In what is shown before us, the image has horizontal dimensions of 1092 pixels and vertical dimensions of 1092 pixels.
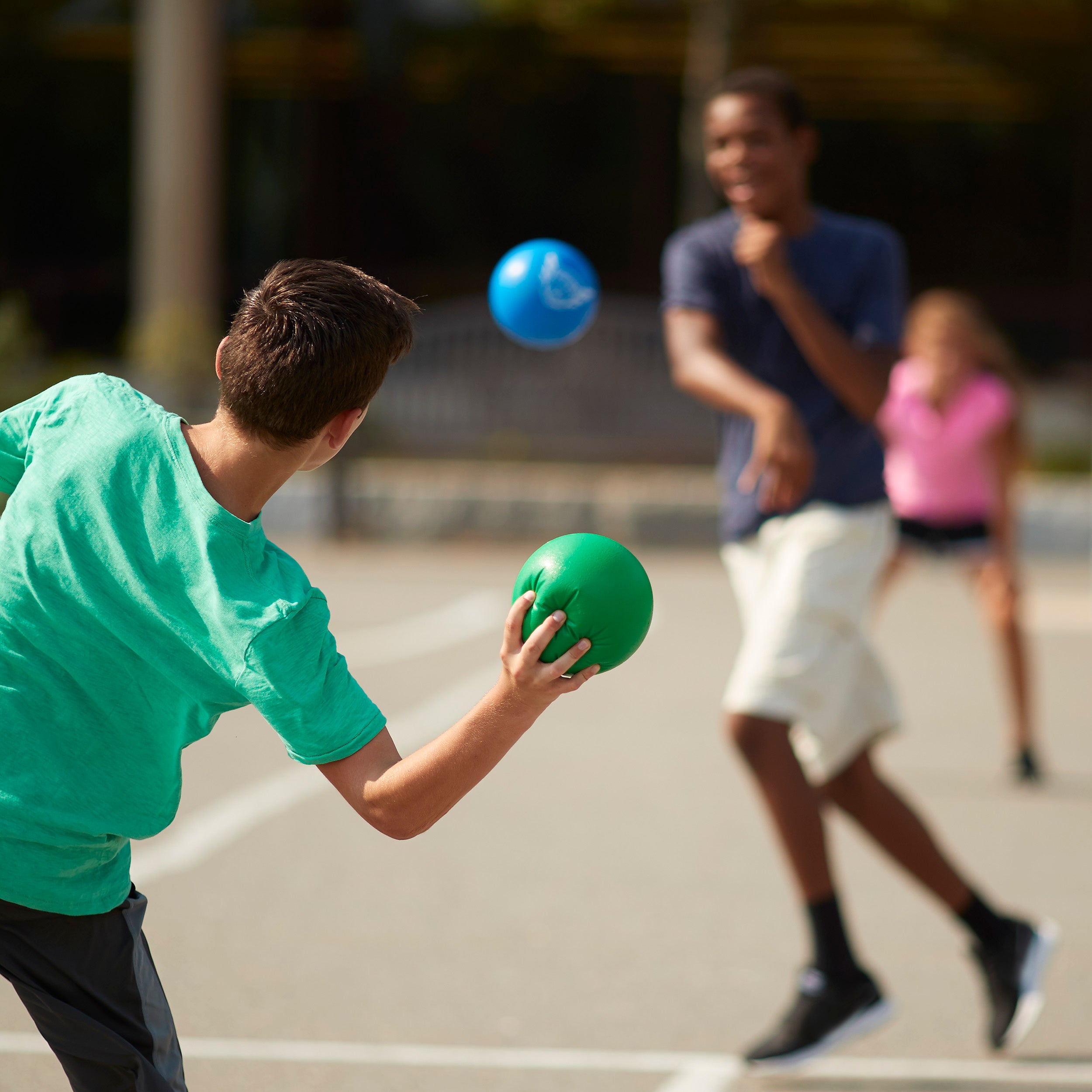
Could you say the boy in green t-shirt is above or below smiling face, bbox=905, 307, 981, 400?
above

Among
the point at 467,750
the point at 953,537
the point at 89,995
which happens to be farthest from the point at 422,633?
the point at 467,750

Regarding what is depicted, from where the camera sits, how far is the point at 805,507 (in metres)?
3.95

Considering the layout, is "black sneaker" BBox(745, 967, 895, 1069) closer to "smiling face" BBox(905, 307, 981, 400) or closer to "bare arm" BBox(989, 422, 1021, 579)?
"bare arm" BBox(989, 422, 1021, 579)

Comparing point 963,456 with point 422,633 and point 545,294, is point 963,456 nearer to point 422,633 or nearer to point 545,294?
point 545,294

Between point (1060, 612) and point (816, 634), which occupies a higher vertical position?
point (816, 634)

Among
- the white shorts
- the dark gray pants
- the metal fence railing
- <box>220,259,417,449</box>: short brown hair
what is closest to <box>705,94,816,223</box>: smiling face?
the white shorts

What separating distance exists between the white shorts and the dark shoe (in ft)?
8.93

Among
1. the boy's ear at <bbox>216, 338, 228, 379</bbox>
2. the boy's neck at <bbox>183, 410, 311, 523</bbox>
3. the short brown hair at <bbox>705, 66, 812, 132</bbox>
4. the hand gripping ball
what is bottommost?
the hand gripping ball

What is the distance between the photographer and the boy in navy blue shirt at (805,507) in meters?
3.75

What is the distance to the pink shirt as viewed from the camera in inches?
275

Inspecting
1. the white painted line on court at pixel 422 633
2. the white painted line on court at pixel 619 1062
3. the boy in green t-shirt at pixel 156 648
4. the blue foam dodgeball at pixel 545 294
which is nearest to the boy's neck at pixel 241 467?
the boy in green t-shirt at pixel 156 648

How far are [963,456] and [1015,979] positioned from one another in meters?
3.54

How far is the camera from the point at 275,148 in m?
23.2

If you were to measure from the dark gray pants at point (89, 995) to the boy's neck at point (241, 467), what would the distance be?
64cm
